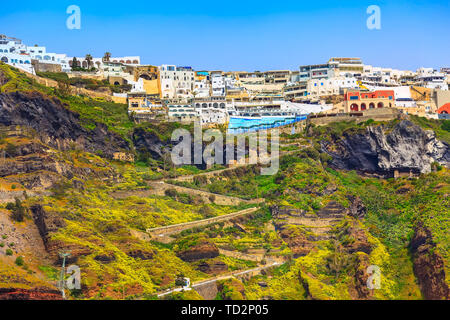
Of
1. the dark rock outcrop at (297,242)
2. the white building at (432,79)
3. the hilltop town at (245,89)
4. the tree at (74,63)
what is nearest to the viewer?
the dark rock outcrop at (297,242)

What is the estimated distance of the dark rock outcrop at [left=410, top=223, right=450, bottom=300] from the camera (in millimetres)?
52438

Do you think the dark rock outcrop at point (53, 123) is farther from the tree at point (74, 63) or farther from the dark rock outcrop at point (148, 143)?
the tree at point (74, 63)

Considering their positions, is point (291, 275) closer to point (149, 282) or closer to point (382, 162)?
point (149, 282)

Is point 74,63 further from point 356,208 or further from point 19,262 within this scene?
point 19,262

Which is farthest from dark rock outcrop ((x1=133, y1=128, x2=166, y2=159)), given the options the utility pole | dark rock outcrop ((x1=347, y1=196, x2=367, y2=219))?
the utility pole

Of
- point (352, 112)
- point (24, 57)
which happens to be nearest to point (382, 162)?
point (352, 112)

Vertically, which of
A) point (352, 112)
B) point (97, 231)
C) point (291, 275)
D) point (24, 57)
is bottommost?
point (291, 275)

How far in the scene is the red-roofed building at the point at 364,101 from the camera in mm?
80562

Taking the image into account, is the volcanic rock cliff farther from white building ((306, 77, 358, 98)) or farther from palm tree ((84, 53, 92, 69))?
palm tree ((84, 53, 92, 69))

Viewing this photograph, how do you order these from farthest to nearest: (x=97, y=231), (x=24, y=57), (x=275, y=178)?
(x=24, y=57) < (x=275, y=178) < (x=97, y=231)

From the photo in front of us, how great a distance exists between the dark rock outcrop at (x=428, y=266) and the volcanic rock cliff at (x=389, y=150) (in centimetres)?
1317

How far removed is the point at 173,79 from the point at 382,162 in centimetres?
3084

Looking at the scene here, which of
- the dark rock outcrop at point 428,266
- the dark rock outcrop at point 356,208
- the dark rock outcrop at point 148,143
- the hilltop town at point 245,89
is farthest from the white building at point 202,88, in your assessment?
the dark rock outcrop at point 428,266
